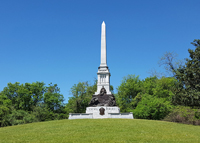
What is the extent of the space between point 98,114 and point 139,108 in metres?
10.1

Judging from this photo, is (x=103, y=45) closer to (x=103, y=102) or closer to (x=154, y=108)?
(x=103, y=102)

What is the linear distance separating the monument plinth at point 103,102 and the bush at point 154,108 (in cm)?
675

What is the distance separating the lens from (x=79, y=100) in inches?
1997

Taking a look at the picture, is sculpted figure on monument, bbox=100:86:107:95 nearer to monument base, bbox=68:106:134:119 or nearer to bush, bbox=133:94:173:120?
monument base, bbox=68:106:134:119

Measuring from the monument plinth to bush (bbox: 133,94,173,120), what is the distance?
6746mm

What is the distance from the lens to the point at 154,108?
1505 inches

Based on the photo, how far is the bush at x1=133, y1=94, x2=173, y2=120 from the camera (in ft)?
125

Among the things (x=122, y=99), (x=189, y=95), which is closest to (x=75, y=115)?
(x=189, y=95)

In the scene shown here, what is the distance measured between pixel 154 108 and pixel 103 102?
933 centimetres

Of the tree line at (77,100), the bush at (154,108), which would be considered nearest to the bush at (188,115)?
the tree line at (77,100)

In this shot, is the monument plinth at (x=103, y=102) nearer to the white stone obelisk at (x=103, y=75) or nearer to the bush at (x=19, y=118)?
the white stone obelisk at (x=103, y=75)

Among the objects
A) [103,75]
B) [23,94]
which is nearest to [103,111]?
[103,75]

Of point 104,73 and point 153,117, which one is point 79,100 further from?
point 153,117

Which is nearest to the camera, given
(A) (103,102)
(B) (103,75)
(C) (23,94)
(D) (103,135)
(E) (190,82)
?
(D) (103,135)
